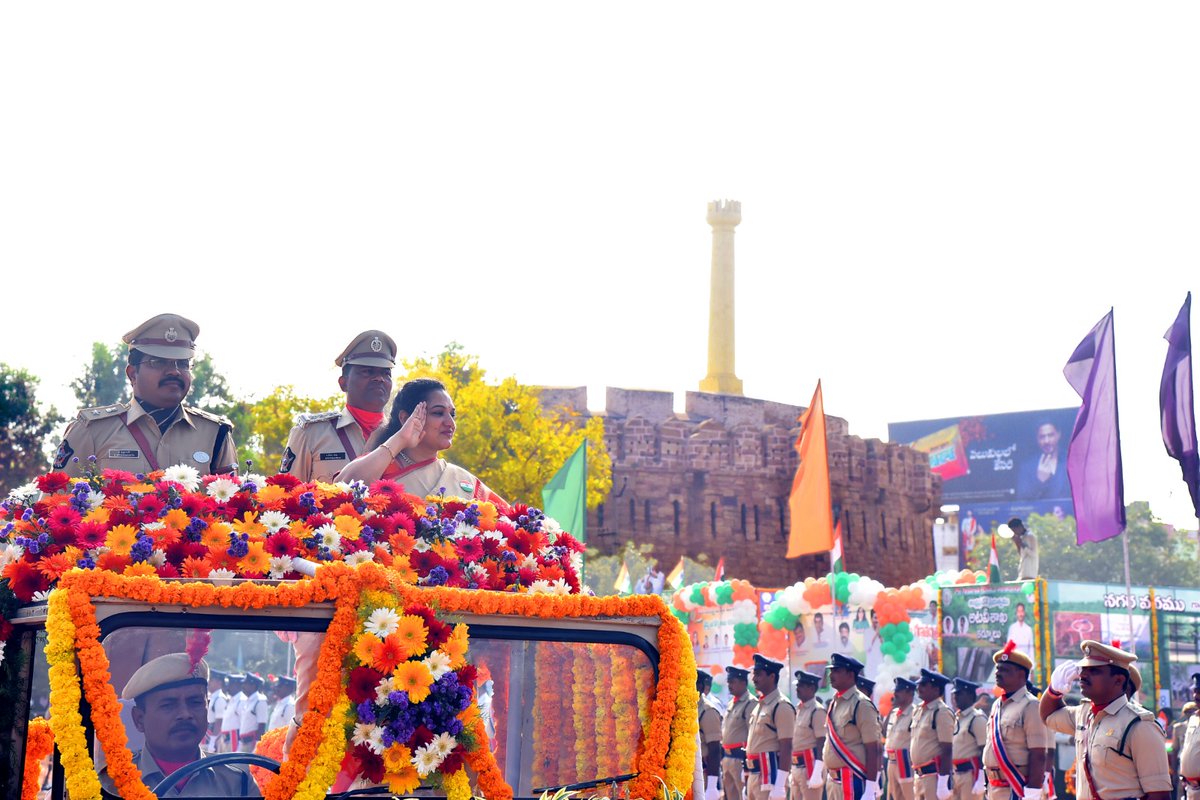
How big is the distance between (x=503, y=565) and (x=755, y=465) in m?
40.0

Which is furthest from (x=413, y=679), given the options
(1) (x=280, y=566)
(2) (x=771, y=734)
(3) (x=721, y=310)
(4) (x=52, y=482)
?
(3) (x=721, y=310)

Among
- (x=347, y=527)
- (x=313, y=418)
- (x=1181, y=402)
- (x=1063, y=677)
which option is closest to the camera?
(x=347, y=527)

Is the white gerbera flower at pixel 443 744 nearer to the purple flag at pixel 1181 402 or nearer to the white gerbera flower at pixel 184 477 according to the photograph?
the white gerbera flower at pixel 184 477

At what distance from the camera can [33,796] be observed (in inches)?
154

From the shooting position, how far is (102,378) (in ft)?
126

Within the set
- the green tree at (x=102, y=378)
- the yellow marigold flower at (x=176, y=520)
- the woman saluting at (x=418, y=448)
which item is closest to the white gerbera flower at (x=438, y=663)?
the yellow marigold flower at (x=176, y=520)

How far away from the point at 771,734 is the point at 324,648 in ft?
36.6

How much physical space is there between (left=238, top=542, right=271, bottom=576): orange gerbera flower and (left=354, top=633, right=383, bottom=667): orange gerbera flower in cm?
40

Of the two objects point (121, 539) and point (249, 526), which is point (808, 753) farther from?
point (121, 539)

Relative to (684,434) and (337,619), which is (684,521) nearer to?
(684,434)

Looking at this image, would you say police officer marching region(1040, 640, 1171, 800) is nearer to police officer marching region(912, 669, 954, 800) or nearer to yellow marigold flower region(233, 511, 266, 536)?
police officer marching region(912, 669, 954, 800)

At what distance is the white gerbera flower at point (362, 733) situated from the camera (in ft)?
12.6

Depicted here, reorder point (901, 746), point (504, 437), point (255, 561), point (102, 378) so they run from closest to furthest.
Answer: point (255, 561) < point (901, 746) < point (504, 437) < point (102, 378)

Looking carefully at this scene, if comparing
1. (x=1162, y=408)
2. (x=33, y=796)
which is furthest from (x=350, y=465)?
(x=1162, y=408)
